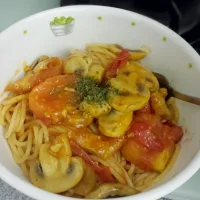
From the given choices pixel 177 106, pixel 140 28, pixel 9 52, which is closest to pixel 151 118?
pixel 177 106

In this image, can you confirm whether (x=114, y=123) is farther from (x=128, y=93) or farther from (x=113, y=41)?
(x=113, y=41)

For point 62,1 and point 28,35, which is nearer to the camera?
point 28,35

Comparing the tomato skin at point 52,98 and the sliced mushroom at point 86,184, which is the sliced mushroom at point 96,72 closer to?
the tomato skin at point 52,98

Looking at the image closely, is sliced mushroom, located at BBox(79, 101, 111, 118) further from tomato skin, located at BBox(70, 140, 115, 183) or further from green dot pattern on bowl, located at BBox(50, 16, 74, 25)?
green dot pattern on bowl, located at BBox(50, 16, 74, 25)

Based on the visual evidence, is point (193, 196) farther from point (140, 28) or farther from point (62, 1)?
point (62, 1)

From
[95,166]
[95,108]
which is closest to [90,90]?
[95,108]

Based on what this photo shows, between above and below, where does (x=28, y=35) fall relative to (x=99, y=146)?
above

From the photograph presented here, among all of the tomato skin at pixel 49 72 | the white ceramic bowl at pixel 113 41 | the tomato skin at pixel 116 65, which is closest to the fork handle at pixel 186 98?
the white ceramic bowl at pixel 113 41
